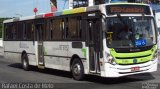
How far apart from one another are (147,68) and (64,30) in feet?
12.6

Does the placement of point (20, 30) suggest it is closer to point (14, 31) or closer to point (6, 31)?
point (14, 31)

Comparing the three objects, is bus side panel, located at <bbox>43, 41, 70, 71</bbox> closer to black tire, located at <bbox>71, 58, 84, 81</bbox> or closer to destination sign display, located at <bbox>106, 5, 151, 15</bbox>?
black tire, located at <bbox>71, 58, 84, 81</bbox>

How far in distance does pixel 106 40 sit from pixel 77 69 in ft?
7.30

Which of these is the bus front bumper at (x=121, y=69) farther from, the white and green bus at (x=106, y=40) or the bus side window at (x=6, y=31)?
the bus side window at (x=6, y=31)

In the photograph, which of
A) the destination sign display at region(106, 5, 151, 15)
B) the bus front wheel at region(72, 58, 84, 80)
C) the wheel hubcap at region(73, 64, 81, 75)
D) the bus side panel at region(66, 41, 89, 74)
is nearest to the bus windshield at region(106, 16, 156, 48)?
the destination sign display at region(106, 5, 151, 15)

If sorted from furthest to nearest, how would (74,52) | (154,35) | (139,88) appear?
(74,52), (154,35), (139,88)

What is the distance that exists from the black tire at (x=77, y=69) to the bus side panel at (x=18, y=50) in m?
4.43

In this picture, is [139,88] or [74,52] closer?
[139,88]

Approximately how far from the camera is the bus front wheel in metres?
15.0

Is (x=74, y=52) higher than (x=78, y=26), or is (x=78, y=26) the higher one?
(x=78, y=26)

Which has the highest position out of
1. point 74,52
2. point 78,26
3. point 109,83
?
point 78,26

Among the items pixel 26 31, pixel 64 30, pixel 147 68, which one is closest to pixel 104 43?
pixel 147 68

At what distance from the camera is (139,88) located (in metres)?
12.5

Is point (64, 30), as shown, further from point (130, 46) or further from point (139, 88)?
point (139, 88)
